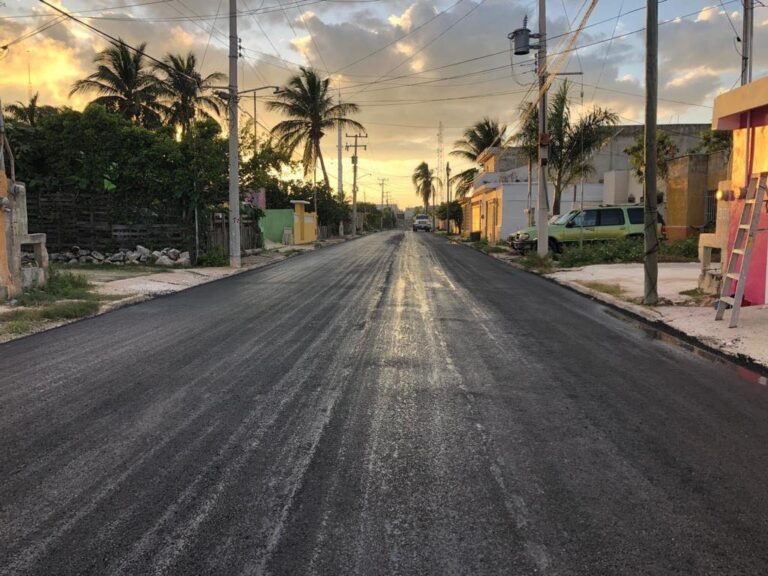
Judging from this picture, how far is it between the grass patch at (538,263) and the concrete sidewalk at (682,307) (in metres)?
0.84

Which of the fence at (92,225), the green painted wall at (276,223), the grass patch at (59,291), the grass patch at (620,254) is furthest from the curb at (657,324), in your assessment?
the green painted wall at (276,223)

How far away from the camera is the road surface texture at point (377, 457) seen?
3.02 metres

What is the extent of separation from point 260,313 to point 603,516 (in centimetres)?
780

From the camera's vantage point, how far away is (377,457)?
163 inches

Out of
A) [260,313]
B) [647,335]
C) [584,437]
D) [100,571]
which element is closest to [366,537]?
[100,571]

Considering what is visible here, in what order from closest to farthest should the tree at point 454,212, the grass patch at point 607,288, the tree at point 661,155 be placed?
1. the grass patch at point 607,288
2. the tree at point 661,155
3. the tree at point 454,212

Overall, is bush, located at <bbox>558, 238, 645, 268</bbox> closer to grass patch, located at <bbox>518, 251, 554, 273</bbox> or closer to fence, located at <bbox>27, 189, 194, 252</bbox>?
grass patch, located at <bbox>518, 251, 554, 273</bbox>

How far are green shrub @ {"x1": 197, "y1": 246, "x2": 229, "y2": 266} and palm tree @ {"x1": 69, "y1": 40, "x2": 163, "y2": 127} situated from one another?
21.0m

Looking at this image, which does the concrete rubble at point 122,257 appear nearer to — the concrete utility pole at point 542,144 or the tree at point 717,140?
the concrete utility pole at point 542,144

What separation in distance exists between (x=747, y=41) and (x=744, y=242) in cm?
1137

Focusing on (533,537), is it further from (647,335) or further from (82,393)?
(647,335)

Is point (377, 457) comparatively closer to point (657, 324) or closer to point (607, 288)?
point (657, 324)

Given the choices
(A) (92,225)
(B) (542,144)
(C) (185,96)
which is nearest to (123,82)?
(C) (185,96)

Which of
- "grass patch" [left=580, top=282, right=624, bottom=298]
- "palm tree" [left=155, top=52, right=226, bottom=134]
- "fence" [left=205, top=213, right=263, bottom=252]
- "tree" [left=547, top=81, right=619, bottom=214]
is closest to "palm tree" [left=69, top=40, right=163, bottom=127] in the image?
"palm tree" [left=155, top=52, right=226, bottom=134]
